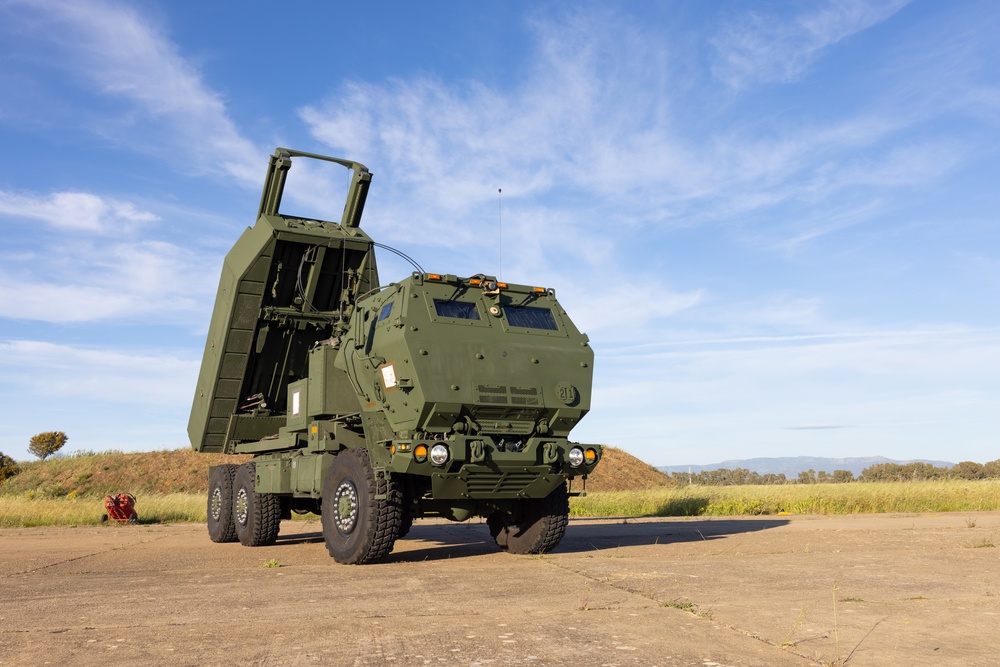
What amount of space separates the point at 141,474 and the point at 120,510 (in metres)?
24.2

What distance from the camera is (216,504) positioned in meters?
14.0

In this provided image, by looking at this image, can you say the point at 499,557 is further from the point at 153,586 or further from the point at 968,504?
the point at 968,504

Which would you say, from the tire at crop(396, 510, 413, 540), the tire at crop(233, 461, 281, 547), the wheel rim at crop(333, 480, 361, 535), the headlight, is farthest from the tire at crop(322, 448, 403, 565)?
the tire at crop(233, 461, 281, 547)

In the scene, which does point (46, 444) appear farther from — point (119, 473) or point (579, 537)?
point (579, 537)

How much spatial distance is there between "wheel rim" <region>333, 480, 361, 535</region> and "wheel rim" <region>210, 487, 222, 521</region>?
15.4 feet

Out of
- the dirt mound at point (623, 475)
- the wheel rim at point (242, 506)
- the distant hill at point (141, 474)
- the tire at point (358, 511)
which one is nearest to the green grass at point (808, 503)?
the wheel rim at point (242, 506)

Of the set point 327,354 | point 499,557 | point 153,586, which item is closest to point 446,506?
point 499,557

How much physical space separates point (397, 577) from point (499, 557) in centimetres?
224

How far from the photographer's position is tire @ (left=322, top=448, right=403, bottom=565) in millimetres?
9008

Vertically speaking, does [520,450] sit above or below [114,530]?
above

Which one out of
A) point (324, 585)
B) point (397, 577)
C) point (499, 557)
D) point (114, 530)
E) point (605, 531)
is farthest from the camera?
point (114, 530)

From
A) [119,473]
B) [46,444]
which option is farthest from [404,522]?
[46,444]

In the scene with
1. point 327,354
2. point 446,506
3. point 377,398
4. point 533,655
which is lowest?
point 533,655

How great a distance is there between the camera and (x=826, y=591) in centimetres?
666
